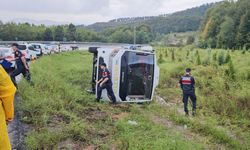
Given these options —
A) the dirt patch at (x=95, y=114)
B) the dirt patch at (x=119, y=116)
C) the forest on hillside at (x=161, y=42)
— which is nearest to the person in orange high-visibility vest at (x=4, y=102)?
the dirt patch at (x=95, y=114)

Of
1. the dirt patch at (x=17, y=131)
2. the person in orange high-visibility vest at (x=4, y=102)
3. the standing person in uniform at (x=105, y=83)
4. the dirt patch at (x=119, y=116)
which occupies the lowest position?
the dirt patch at (x=119, y=116)

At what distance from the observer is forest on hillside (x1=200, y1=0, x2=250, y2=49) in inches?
2357

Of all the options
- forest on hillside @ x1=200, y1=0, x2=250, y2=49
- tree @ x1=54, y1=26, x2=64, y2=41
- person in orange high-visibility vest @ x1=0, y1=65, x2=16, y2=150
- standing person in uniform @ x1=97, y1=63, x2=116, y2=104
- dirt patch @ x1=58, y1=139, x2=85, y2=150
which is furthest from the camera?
tree @ x1=54, y1=26, x2=64, y2=41

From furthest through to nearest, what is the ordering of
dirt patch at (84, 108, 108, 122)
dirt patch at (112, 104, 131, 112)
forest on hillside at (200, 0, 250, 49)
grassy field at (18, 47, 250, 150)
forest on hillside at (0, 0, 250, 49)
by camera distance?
forest on hillside at (0, 0, 250, 49)
forest on hillside at (200, 0, 250, 49)
dirt patch at (112, 104, 131, 112)
dirt patch at (84, 108, 108, 122)
grassy field at (18, 47, 250, 150)

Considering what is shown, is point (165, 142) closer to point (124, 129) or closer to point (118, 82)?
point (124, 129)

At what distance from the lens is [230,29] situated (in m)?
69.6

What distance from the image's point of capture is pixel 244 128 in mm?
11766

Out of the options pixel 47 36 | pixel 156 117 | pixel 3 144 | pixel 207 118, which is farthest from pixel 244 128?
pixel 47 36

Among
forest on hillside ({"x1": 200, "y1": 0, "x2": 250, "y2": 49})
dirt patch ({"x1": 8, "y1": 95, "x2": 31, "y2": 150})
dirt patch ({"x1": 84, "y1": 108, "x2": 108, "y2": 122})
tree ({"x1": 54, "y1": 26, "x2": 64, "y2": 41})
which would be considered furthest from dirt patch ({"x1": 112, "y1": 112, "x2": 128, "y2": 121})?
tree ({"x1": 54, "y1": 26, "x2": 64, "y2": 41})

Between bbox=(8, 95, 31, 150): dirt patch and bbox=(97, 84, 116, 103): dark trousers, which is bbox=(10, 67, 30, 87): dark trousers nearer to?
bbox=(97, 84, 116, 103): dark trousers

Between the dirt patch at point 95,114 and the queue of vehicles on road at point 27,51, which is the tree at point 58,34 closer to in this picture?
the queue of vehicles on road at point 27,51

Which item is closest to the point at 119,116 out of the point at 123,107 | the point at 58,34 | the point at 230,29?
the point at 123,107

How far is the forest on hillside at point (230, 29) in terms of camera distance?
59.9 m

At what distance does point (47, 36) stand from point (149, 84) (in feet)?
222
